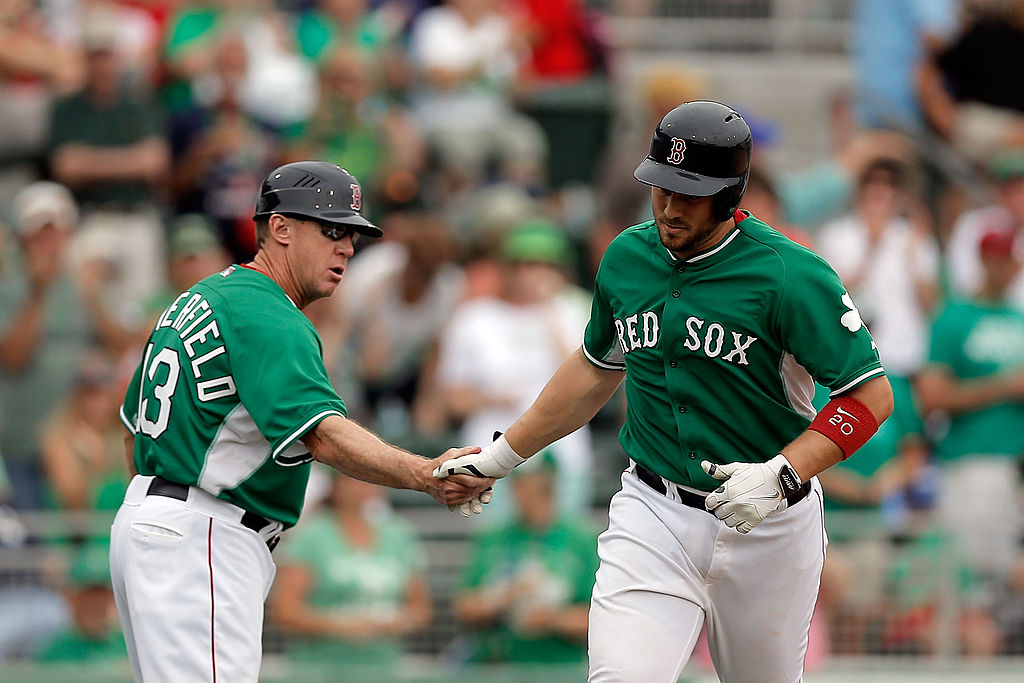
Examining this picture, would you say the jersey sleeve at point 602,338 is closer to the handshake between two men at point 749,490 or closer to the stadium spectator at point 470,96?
the handshake between two men at point 749,490

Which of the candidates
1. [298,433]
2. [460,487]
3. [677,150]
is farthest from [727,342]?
[298,433]

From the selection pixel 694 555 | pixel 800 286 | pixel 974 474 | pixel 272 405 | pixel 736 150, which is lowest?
pixel 974 474

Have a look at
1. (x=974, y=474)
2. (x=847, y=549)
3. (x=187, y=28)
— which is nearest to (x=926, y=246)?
(x=974, y=474)

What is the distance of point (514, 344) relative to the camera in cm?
953

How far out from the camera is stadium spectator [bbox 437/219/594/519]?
936 centimetres

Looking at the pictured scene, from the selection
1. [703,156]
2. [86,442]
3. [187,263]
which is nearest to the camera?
[703,156]

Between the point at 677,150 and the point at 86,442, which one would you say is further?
the point at 86,442

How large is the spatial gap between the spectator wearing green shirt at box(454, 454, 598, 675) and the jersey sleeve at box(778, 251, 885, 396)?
11.5ft

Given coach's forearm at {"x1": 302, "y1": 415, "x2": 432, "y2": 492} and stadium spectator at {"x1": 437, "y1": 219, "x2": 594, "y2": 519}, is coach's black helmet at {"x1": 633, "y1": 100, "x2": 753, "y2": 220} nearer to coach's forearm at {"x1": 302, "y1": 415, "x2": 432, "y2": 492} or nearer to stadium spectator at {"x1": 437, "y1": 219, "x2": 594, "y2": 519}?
coach's forearm at {"x1": 302, "y1": 415, "x2": 432, "y2": 492}

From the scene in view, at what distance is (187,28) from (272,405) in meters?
7.12

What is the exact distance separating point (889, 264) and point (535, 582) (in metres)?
3.52

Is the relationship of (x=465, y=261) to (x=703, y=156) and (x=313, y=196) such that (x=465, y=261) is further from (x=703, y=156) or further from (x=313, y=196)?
(x=703, y=156)

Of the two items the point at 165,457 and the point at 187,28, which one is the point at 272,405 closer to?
the point at 165,457

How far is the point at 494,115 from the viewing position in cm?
1175
